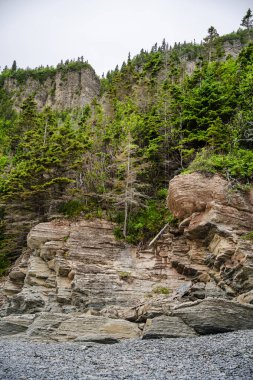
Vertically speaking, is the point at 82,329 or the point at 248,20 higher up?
the point at 248,20

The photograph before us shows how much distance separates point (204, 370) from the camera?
8.35 m

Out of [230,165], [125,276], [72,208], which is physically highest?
[230,165]

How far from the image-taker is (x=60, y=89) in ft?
275

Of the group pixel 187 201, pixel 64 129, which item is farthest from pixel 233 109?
pixel 64 129

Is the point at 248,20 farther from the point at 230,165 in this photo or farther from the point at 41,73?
the point at 230,165

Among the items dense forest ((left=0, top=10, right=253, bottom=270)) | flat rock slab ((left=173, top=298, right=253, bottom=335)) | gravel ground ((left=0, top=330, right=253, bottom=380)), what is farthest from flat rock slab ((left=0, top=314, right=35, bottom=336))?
dense forest ((left=0, top=10, right=253, bottom=270))

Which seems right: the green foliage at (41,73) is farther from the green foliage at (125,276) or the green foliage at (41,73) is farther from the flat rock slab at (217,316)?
the flat rock slab at (217,316)

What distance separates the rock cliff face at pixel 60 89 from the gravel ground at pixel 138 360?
2784 inches

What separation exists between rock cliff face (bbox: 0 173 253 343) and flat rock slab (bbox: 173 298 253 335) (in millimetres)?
35

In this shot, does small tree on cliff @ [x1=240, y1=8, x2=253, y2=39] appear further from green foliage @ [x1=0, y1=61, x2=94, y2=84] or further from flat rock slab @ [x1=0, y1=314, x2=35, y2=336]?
flat rock slab @ [x1=0, y1=314, x2=35, y2=336]

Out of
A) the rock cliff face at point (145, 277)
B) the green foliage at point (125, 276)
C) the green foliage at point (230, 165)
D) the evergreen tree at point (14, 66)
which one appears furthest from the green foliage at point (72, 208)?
the evergreen tree at point (14, 66)

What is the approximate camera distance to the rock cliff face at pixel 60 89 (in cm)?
8025

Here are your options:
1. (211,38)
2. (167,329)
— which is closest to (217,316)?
(167,329)

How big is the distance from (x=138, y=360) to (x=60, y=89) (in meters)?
81.0
